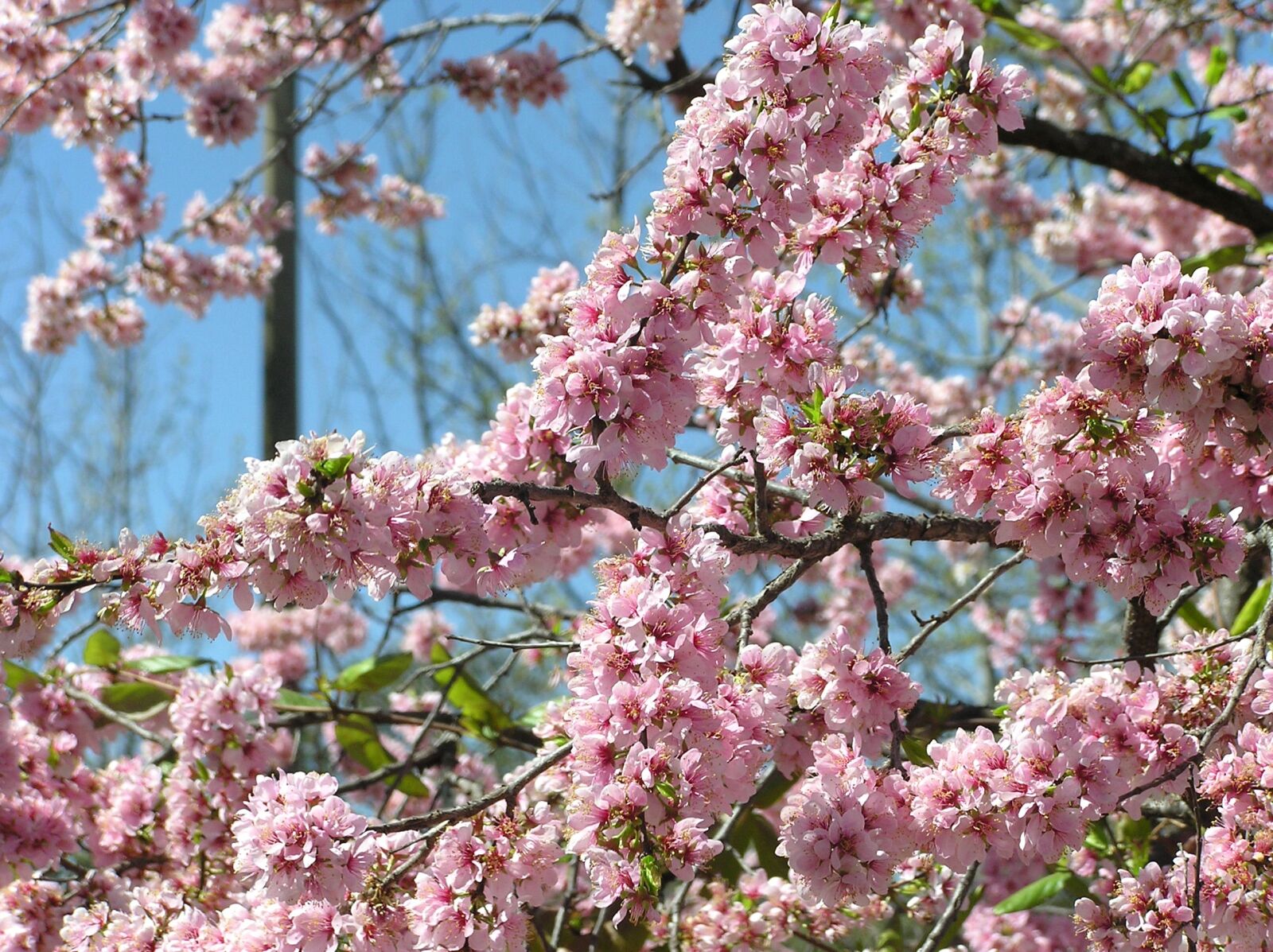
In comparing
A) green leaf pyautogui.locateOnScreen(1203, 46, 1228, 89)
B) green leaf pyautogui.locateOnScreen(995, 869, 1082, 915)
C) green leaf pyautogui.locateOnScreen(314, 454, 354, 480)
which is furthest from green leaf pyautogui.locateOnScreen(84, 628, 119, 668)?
green leaf pyautogui.locateOnScreen(1203, 46, 1228, 89)

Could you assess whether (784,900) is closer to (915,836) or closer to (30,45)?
(915,836)

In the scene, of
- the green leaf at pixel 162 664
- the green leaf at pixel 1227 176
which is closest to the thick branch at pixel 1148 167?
the green leaf at pixel 1227 176

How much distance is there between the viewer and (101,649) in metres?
3.47

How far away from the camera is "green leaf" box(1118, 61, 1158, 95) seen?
4441 millimetres

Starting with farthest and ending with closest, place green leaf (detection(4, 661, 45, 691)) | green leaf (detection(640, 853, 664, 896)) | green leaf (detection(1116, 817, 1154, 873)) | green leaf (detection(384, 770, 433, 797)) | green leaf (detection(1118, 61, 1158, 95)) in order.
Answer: green leaf (detection(1118, 61, 1158, 95)), green leaf (detection(4, 661, 45, 691)), green leaf (detection(384, 770, 433, 797)), green leaf (detection(1116, 817, 1154, 873)), green leaf (detection(640, 853, 664, 896))

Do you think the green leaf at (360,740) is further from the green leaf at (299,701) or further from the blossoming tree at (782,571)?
the blossoming tree at (782,571)

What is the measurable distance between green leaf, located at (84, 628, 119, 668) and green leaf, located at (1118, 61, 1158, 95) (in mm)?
4138

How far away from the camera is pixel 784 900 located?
8.36 ft

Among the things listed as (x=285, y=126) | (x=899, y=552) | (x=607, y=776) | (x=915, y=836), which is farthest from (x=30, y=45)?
(x=899, y=552)

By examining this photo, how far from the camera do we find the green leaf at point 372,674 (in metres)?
3.26

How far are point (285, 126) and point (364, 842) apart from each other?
5.56m

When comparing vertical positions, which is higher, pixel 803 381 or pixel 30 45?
pixel 30 45

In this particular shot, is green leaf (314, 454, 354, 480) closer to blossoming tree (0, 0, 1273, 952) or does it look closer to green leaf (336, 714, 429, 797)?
blossoming tree (0, 0, 1273, 952)

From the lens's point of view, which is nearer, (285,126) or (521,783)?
(521,783)
